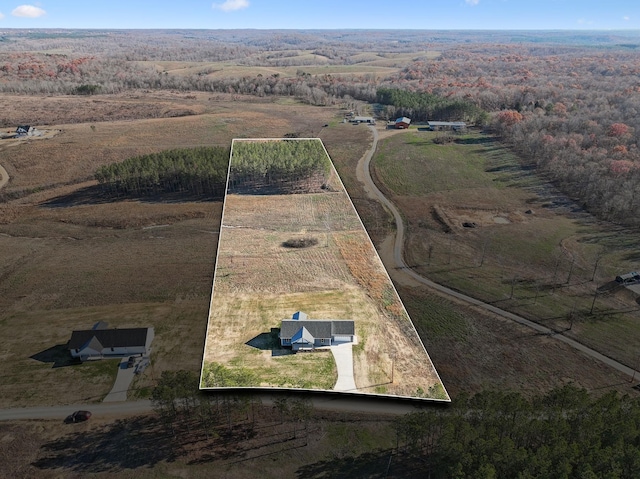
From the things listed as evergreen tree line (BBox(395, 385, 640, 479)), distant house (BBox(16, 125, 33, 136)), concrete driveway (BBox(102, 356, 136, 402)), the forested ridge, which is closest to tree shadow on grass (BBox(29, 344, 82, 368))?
concrete driveway (BBox(102, 356, 136, 402))

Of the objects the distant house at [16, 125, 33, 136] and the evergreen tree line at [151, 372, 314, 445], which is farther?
the distant house at [16, 125, 33, 136]

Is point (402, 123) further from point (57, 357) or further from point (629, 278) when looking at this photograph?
point (57, 357)

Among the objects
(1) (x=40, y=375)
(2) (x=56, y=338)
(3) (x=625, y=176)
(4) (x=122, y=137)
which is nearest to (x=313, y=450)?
(1) (x=40, y=375)

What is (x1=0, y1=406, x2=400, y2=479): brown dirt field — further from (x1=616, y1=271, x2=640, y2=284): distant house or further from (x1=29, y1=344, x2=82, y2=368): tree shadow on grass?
(x1=616, y1=271, x2=640, y2=284): distant house

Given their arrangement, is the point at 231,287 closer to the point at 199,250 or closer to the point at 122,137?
the point at 199,250

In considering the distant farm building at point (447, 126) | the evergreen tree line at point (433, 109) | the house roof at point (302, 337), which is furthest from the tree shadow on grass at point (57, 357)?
the evergreen tree line at point (433, 109)

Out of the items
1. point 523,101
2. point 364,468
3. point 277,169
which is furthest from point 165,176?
point 523,101
